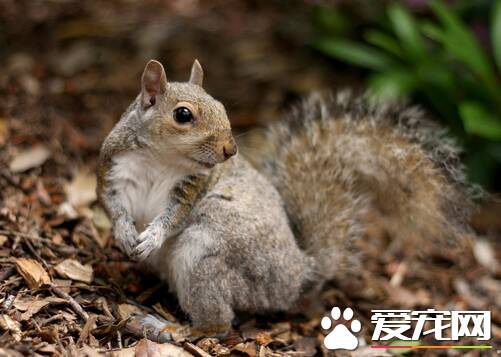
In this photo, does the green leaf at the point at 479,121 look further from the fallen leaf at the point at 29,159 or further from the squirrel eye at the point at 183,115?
the fallen leaf at the point at 29,159

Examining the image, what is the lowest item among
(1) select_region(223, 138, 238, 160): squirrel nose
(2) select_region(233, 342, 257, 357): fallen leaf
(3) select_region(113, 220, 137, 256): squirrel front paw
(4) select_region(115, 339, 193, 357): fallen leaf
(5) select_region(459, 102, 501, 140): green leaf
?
(4) select_region(115, 339, 193, 357): fallen leaf

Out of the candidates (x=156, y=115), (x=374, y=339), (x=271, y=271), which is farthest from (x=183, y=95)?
(x=374, y=339)

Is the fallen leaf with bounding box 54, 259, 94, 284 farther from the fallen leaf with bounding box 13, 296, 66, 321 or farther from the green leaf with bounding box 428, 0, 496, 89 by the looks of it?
the green leaf with bounding box 428, 0, 496, 89

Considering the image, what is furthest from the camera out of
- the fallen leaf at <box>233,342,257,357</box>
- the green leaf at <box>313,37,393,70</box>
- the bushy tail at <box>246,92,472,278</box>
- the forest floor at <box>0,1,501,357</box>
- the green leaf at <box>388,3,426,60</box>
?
the green leaf at <box>313,37,393,70</box>

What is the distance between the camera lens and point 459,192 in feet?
14.3

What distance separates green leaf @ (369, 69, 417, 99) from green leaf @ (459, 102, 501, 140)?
0.55 m

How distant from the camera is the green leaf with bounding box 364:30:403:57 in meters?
5.61

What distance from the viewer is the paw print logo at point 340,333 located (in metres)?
4.22

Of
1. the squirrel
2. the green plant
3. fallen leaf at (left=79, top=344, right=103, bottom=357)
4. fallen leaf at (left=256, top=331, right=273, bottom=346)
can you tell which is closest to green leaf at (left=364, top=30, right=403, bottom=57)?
the green plant

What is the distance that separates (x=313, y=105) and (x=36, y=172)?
2129mm

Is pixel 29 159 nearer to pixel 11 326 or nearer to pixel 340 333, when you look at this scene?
pixel 11 326

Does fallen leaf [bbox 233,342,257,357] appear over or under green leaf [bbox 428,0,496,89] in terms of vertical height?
under

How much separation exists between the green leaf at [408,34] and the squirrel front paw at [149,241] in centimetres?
310

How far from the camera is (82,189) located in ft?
16.4
